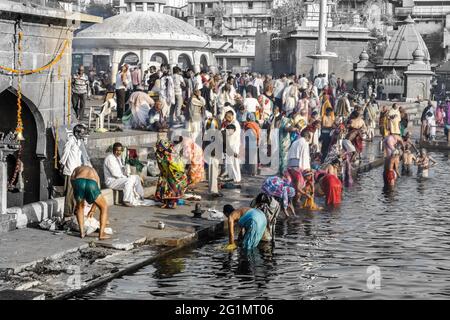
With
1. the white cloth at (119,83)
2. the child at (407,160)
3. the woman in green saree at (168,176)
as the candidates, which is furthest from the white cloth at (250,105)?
the woman in green saree at (168,176)

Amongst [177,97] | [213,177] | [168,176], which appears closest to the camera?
[168,176]

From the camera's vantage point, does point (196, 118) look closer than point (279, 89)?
Yes

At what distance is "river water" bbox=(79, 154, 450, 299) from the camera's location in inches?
443

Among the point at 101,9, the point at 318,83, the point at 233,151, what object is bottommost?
the point at 233,151

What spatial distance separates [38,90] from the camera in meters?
15.0

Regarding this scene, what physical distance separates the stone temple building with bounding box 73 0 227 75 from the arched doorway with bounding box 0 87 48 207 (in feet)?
84.4

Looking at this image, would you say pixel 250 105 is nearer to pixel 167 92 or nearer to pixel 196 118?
pixel 167 92

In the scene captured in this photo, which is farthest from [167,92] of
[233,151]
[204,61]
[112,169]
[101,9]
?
[101,9]

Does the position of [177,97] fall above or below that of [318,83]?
below

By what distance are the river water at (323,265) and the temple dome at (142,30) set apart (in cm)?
2703

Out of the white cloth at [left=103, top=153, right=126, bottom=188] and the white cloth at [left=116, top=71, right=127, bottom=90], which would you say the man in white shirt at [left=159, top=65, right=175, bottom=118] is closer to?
the white cloth at [left=116, top=71, right=127, bottom=90]

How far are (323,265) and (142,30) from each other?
3238 cm

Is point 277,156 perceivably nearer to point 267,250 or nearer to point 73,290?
point 267,250
